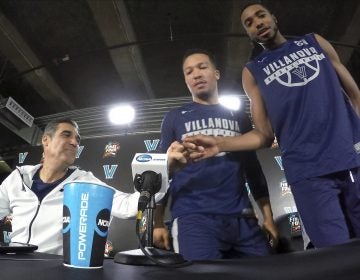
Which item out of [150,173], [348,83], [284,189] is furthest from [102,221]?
[284,189]

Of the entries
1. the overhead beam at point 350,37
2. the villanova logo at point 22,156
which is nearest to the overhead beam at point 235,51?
the overhead beam at point 350,37

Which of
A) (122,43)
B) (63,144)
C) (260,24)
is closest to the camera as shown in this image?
(260,24)

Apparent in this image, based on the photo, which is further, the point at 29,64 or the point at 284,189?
the point at 29,64

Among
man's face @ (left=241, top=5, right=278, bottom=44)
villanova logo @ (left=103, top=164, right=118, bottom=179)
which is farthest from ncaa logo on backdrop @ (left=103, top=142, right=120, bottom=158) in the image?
man's face @ (left=241, top=5, right=278, bottom=44)

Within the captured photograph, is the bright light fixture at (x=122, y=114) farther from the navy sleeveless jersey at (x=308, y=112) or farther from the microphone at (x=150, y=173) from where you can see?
the microphone at (x=150, y=173)

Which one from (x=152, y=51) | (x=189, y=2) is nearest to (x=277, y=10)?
(x=189, y=2)

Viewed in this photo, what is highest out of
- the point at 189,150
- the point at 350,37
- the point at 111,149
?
the point at 350,37

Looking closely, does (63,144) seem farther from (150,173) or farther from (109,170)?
(109,170)

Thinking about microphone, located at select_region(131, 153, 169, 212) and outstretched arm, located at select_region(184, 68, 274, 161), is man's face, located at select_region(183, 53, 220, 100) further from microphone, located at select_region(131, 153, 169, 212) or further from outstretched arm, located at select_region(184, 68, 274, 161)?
microphone, located at select_region(131, 153, 169, 212)

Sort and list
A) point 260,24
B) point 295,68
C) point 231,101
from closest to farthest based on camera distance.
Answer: point 295,68 → point 260,24 → point 231,101

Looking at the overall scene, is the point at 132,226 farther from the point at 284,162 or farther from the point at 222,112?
the point at 284,162

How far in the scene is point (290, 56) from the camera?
141 centimetres

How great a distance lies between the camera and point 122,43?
4273mm

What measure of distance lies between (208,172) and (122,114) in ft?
11.3
